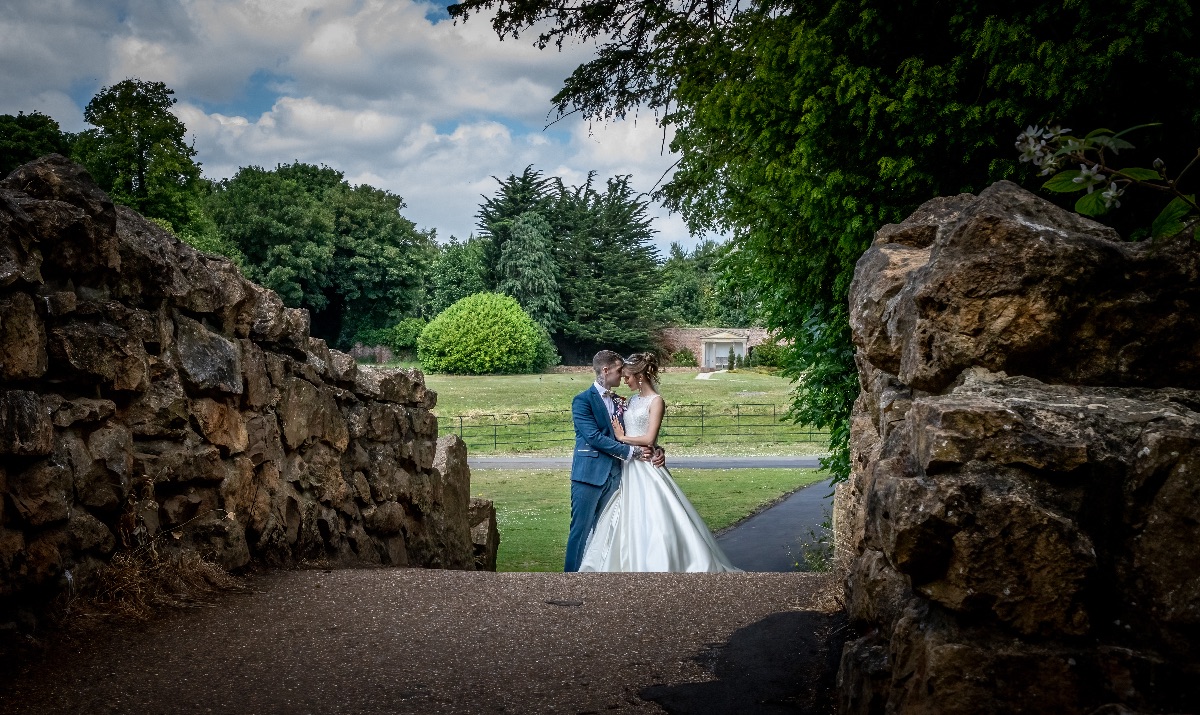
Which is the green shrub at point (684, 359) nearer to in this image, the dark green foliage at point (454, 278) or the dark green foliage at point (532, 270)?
the dark green foliage at point (532, 270)

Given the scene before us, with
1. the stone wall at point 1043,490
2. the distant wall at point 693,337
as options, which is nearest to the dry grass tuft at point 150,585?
the stone wall at point 1043,490

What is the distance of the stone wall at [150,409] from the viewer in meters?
5.02

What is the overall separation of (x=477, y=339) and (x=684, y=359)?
1990 cm

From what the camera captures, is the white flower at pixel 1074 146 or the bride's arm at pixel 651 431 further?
the bride's arm at pixel 651 431

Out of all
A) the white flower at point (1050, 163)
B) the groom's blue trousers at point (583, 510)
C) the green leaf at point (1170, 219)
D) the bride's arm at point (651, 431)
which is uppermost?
the white flower at point (1050, 163)

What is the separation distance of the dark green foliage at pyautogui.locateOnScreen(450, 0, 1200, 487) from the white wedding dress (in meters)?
1.74

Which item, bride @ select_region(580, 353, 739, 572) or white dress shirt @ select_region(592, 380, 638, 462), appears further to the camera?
white dress shirt @ select_region(592, 380, 638, 462)

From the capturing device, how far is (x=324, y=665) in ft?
15.9

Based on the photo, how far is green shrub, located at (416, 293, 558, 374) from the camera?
4962 cm

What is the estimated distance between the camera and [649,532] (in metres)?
10.5

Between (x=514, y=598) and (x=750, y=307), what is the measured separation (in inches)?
248

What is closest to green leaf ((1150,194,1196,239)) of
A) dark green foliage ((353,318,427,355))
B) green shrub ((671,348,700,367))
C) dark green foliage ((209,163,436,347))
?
dark green foliage ((209,163,436,347))

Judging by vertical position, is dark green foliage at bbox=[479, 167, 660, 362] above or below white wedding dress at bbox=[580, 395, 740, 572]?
above

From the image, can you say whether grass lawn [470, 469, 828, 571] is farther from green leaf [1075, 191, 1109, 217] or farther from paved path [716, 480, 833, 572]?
green leaf [1075, 191, 1109, 217]
